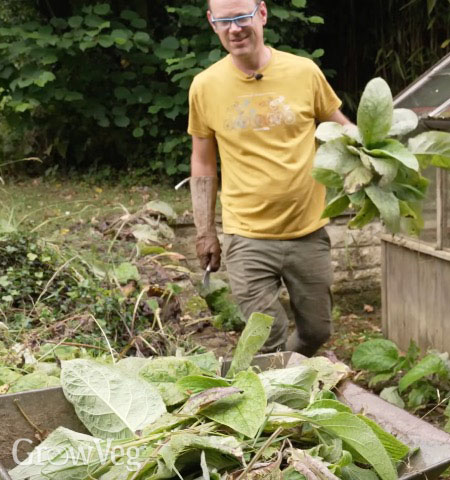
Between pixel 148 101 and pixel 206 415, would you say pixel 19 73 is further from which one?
pixel 206 415

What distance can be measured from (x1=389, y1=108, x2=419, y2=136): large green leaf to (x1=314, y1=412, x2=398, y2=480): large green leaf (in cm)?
167

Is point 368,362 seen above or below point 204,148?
below

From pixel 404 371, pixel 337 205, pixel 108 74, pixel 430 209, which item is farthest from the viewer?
pixel 108 74

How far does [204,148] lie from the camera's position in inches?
162

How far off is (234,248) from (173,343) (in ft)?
2.80

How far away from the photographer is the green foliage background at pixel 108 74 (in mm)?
7906

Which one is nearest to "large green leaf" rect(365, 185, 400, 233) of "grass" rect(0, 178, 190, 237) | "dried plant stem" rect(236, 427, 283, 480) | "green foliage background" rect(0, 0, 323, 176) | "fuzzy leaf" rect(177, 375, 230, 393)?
"fuzzy leaf" rect(177, 375, 230, 393)

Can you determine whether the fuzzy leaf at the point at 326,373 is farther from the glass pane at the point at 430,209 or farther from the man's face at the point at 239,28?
the glass pane at the point at 430,209

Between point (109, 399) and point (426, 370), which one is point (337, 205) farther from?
point (426, 370)

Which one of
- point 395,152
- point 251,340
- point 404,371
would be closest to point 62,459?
point 251,340

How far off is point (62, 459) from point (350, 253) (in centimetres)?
573

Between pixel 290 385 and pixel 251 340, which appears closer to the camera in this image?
pixel 290 385

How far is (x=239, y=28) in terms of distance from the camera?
3.71m

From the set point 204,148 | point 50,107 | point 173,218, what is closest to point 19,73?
point 50,107
